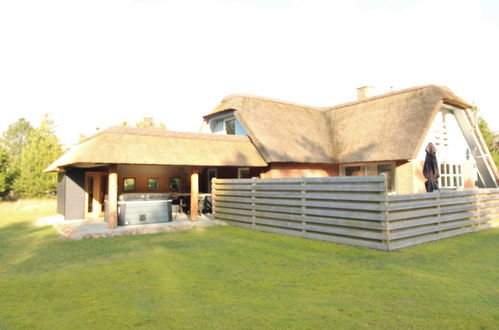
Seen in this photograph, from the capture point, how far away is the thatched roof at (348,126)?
15.4 metres

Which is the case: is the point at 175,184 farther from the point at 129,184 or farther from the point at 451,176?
the point at 451,176

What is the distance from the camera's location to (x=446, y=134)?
17.5m

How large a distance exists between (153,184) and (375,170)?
1197cm

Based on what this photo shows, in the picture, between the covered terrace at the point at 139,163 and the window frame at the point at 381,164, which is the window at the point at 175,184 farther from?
the window frame at the point at 381,164

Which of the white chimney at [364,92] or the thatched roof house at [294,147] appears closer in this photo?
the thatched roof house at [294,147]

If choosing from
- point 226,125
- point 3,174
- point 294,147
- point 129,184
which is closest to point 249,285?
point 294,147

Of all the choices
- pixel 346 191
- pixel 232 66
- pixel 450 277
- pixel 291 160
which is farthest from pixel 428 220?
pixel 232 66

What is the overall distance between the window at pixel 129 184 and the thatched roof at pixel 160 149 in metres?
4.12

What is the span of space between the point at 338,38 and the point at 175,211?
12.1 metres

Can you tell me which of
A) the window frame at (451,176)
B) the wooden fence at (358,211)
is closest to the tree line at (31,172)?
the wooden fence at (358,211)

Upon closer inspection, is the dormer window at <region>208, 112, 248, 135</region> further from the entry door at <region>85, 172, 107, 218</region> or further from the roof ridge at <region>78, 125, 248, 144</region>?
the entry door at <region>85, 172, 107, 218</region>

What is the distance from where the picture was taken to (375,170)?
17422 mm

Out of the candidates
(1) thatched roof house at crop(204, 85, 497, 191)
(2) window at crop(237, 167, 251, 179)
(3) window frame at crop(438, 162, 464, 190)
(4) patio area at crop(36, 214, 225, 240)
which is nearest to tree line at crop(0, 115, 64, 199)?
(4) patio area at crop(36, 214, 225, 240)

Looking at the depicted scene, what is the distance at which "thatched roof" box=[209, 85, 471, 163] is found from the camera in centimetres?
1535
